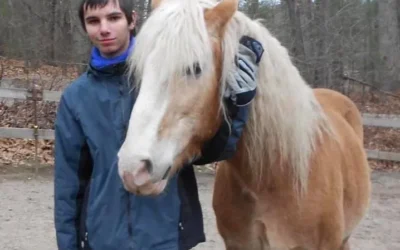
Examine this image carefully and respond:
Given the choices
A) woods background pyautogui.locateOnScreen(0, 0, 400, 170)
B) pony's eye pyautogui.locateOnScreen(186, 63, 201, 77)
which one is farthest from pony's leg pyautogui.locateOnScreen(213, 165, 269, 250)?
woods background pyautogui.locateOnScreen(0, 0, 400, 170)

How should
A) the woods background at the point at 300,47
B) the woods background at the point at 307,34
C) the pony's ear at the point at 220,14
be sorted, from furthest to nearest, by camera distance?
the woods background at the point at 307,34 < the woods background at the point at 300,47 < the pony's ear at the point at 220,14

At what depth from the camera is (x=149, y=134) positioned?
2037 millimetres

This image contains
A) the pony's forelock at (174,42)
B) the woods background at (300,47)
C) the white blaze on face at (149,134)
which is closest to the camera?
the white blaze on face at (149,134)

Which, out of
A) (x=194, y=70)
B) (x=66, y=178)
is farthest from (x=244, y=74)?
(x=66, y=178)

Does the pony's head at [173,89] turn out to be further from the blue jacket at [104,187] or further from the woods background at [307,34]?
the woods background at [307,34]

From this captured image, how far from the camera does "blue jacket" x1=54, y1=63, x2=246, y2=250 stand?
241 centimetres

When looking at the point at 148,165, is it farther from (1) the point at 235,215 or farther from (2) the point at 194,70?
(1) the point at 235,215

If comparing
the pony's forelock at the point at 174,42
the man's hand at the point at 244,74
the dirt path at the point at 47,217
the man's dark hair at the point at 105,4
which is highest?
the man's dark hair at the point at 105,4

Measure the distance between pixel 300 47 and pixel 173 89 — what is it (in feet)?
31.5

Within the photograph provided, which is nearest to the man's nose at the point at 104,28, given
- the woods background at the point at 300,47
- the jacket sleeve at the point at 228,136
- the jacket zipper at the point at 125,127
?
the jacket zipper at the point at 125,127

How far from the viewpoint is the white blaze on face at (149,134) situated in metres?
2.00

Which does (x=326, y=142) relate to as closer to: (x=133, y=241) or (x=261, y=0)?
(x=133, y=241)

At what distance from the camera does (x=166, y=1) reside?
93.6 inches

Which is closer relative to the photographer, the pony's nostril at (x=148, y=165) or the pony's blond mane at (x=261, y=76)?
the pony's nostril at (x=148, y=165)
